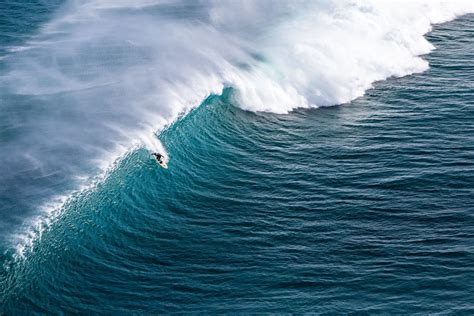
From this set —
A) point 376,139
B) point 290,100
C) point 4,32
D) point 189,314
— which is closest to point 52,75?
point 4,32

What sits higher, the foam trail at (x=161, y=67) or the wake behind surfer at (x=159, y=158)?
the foam trail at (x=161, y=67)

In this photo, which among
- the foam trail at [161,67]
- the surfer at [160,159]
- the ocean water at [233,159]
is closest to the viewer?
the ocean water at [233,159]

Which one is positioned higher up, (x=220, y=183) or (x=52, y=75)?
(x=52, y=75)

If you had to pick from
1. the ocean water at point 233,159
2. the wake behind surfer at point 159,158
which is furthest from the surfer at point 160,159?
the ocean water at point 233,159

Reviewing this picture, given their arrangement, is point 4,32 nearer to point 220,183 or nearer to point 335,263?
point 220,183

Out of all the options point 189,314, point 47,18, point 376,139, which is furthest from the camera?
point 47,18

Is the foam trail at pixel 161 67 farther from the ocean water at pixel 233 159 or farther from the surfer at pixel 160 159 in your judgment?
the surfer at pixel 160 159

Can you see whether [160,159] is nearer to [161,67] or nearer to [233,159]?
[233,159]
